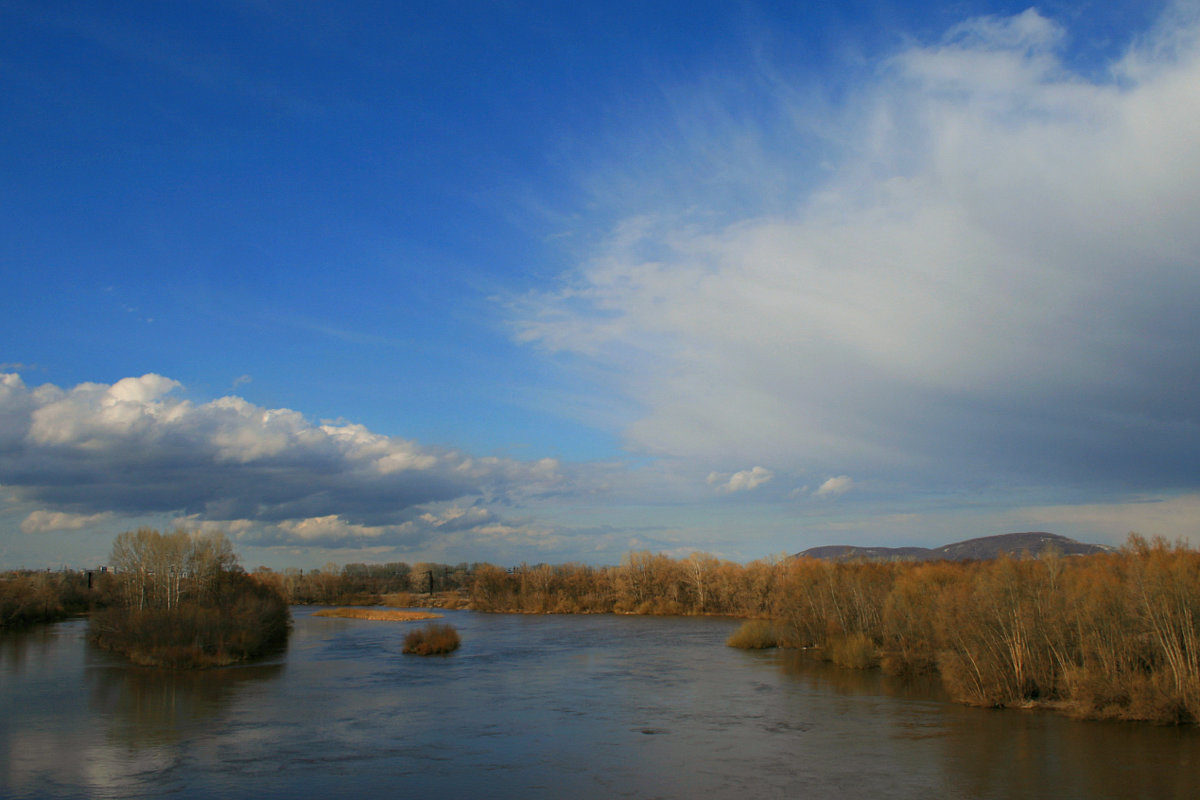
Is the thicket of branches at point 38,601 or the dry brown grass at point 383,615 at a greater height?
the thicket of branches at point 38,601

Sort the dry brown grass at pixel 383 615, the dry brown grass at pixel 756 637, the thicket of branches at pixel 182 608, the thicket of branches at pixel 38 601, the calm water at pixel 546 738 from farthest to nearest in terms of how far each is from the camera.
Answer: the dry brown grass at pixel 383 615 → the thicket of branches at pixel 38 601 → the dry brown grass at pixel 756 637 → the thicket of branches at pixel 182 608 → the calm water at pixel 546 738

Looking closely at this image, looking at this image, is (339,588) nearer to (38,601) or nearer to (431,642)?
(38,601)

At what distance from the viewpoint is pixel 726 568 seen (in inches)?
2975

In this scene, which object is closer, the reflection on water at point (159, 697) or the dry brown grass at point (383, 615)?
the reflection on water at point (159, 697)

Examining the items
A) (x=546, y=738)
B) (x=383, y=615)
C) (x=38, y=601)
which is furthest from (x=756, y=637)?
(x=38, y=601)

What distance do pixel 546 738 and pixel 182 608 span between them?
995 inches

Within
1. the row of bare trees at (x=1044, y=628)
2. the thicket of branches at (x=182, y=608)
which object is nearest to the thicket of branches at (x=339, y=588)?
the thicket of branches at (x=182, y=608)

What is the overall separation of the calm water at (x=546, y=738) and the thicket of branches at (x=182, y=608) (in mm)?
2127

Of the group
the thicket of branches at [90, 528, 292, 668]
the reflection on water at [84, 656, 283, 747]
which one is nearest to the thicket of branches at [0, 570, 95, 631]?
the thicket of branches at [90, 528, 292, 668]

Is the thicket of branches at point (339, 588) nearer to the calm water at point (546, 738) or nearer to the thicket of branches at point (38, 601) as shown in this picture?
the thicket of branches at point (38, 601)

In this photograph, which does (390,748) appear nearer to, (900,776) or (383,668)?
(900,776)

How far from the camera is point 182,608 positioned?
35875 millimetres

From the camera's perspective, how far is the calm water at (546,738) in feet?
47.4

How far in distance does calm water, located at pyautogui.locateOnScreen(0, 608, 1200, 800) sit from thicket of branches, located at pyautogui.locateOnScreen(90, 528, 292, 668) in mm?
2127
